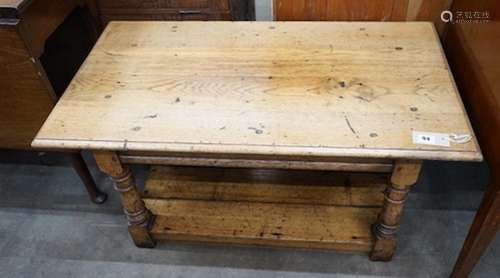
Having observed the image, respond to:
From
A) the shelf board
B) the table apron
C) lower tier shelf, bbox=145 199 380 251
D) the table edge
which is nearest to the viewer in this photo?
the table edge

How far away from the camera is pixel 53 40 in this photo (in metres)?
1.50

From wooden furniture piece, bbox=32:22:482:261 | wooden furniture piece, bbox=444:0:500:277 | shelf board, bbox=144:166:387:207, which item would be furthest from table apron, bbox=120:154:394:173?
shelf board, bbox=144:166:387:207

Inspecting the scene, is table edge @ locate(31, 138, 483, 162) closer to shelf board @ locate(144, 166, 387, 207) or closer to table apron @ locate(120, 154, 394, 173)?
table apron @ locate(120, 154, 394, 173)

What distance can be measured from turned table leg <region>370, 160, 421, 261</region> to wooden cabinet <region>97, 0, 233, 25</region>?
696mm

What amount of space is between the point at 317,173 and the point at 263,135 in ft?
1.74

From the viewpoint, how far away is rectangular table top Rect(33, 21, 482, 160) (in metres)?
0.93

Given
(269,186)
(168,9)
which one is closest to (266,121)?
(269,186)

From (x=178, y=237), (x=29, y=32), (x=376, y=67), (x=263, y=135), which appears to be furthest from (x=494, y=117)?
(x=29, y=32)

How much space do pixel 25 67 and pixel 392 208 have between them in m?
1.02

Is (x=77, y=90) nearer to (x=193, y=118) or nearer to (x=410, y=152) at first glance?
(x=193, y=118)

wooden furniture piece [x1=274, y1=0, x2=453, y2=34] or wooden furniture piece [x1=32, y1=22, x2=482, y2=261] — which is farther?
wooden furniture piece [x1=274, y1=0, x2=453, y2=34]

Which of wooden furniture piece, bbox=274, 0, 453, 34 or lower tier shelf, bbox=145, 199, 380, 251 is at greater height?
wooden furniture piece, bbox=274, 0, 453, 34

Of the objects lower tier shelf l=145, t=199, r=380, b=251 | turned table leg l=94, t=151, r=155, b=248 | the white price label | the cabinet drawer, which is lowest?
lower tier shelf l=145, t=199, r=380, b=251

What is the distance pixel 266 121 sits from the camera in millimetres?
977
